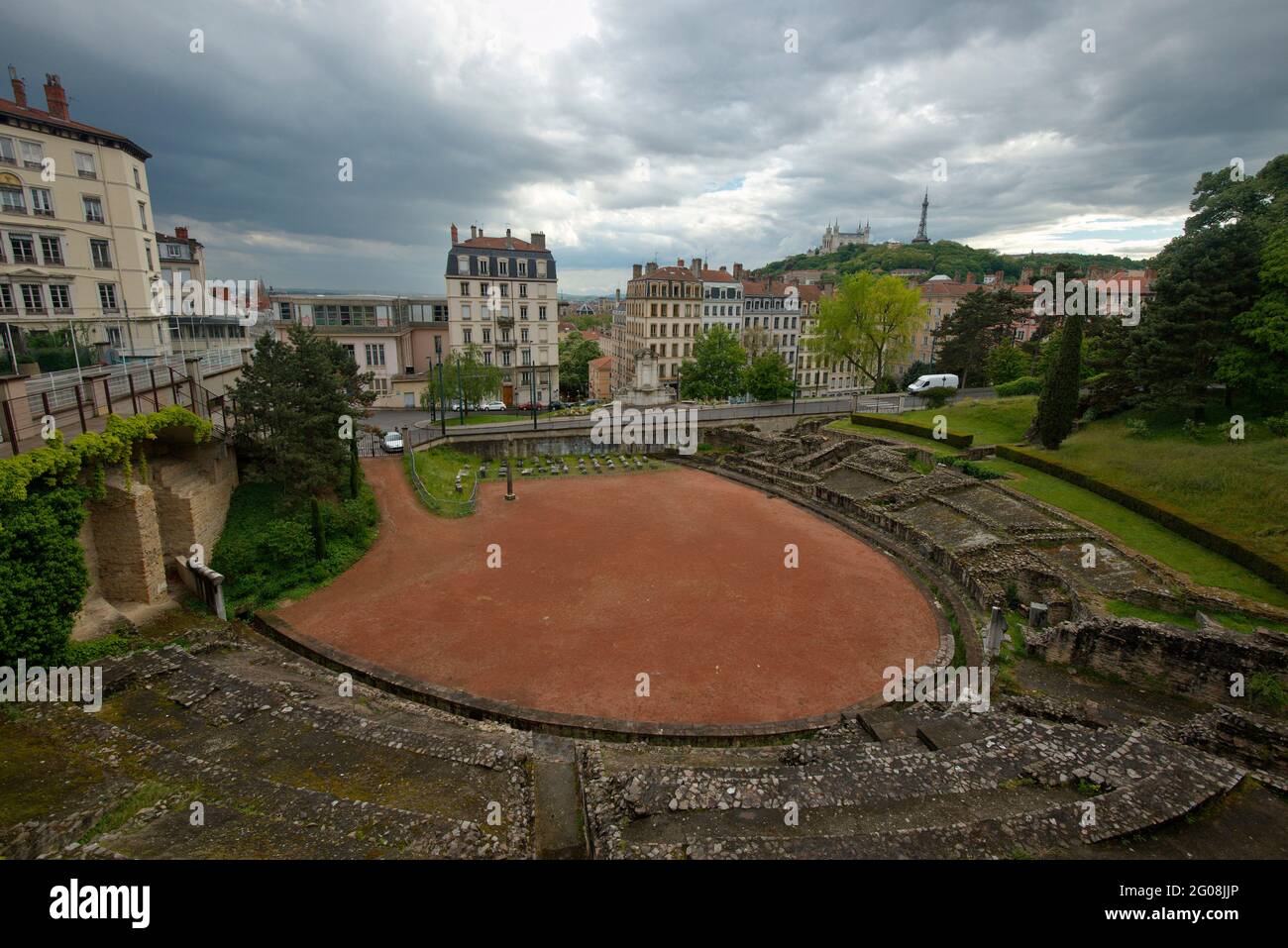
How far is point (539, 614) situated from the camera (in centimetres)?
1994

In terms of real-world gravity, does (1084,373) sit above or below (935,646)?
above

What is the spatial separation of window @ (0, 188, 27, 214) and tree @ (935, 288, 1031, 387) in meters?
70.6

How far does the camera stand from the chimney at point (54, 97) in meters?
33.5

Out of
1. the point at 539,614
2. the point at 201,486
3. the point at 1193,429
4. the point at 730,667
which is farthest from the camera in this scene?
the point at 1193,429

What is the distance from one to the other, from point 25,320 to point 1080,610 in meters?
47.6

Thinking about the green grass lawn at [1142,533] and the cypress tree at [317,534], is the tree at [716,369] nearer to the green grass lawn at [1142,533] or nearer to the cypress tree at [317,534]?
the green grass lawn at [1142,533]

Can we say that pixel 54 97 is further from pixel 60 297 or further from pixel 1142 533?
pixel 1142 533

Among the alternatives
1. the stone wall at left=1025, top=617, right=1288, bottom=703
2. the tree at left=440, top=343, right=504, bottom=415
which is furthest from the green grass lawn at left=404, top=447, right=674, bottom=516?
the stone wall at left=1025, top=617, right=1288, bottom=703

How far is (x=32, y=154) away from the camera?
31.5 metres

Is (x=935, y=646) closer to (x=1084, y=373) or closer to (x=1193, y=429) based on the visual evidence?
(x=1193, y=429)

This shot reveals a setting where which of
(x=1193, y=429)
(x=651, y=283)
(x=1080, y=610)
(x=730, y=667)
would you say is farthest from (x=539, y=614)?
(x=651, y=283)

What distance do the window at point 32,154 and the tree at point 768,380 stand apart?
48479 millimetres
